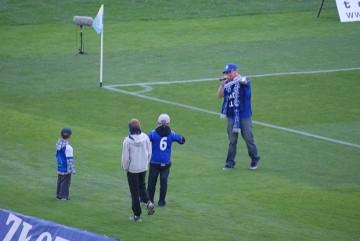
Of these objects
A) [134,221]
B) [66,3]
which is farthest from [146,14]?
[134,221]

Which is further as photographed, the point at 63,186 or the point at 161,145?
the point at 63,186

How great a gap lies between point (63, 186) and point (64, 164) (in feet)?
1.45

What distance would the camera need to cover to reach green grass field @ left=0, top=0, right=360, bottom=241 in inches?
838

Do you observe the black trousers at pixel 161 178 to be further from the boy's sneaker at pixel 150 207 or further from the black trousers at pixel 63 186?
Answer: the black trousers at pixel 63 186

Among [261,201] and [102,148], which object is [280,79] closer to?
[102,148]

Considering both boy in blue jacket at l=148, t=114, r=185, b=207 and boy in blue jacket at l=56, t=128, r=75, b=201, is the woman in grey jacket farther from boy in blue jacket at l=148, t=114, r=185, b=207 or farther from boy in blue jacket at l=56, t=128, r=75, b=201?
boy in blue jacket at l=56, t=128, r=75, b=201

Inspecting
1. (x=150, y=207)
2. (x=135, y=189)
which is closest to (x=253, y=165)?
(x=150, y=207)

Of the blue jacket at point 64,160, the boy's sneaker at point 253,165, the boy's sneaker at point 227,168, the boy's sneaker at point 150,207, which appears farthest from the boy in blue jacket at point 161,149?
the boy's sneaker at point 253,165

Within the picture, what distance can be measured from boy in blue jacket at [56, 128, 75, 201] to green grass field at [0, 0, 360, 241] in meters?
0.31

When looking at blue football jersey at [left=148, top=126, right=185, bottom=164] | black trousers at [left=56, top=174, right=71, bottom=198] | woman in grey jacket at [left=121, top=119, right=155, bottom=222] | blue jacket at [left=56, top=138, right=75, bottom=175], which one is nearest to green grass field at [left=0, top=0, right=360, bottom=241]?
black trousers at [left=56, top=174, right=71, bottom=198]

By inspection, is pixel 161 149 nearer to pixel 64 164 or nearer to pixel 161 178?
pixel 161 178

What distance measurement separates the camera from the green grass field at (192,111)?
2130 centimetres

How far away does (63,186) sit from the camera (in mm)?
22141

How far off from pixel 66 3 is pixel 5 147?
72.1 ft
